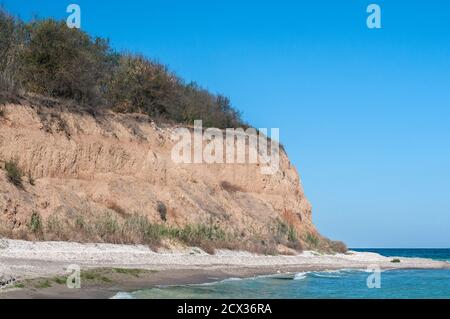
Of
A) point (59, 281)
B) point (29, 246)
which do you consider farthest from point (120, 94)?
point (59, 281)

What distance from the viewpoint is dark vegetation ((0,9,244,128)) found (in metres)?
39.2

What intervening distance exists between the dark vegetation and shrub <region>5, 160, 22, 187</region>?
4.10 meters

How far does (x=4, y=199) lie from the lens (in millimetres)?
29484

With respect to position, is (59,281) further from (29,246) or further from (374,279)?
(374,279)

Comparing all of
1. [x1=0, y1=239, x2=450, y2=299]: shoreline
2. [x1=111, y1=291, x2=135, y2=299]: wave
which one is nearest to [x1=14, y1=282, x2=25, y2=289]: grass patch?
[x1=0, y1=239, x2=450, y2=299]: shoreline

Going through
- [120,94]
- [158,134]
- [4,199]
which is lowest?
[4,199]

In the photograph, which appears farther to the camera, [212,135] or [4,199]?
[212,135]

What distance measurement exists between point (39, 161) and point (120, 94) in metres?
13.9

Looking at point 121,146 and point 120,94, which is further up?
point 120,94

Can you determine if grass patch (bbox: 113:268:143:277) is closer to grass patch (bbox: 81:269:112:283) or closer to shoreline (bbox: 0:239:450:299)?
shoreline (bbox: 0:239:450:299)

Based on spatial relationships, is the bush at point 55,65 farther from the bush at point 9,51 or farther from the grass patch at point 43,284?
the grass patch at point 43,284
